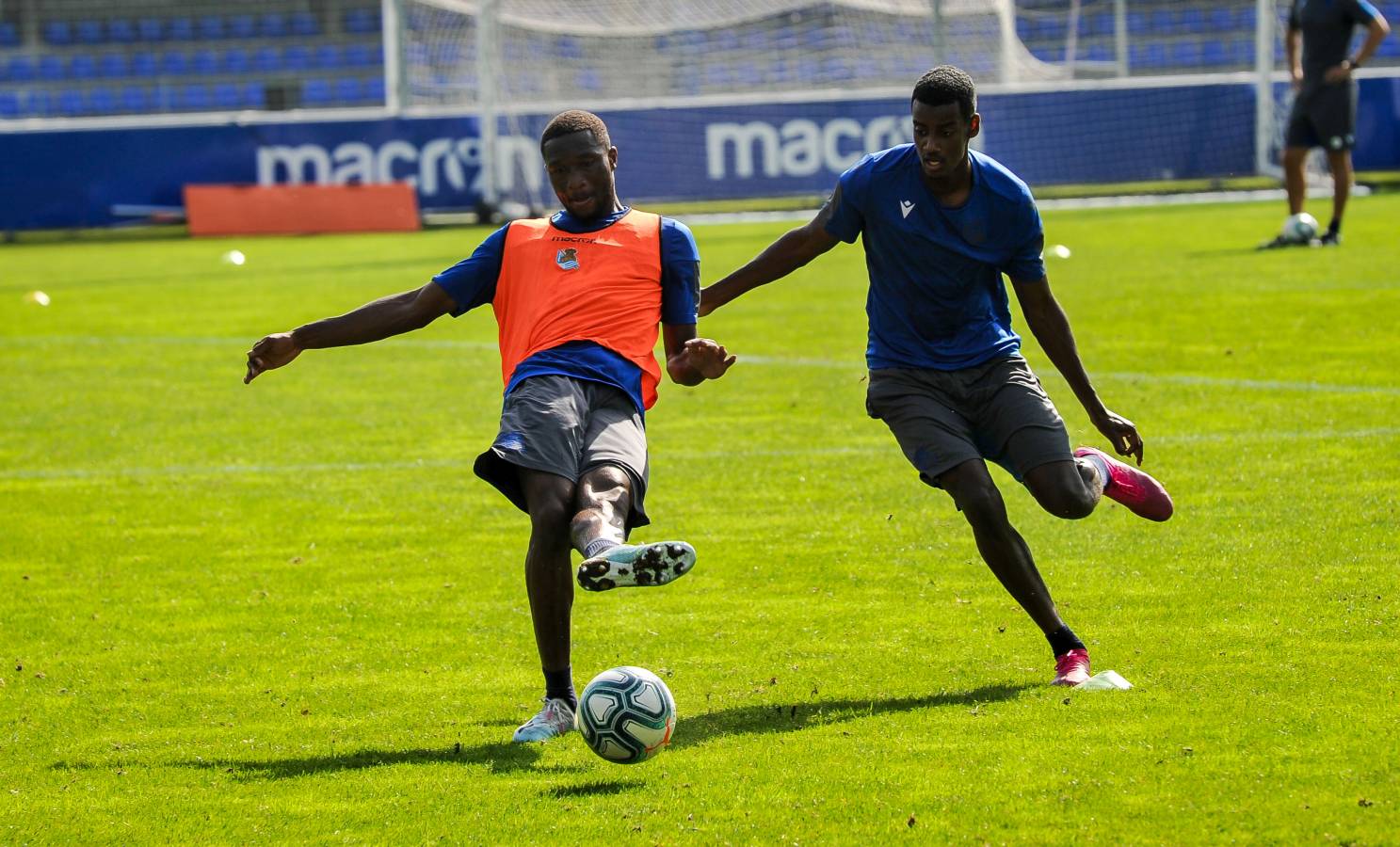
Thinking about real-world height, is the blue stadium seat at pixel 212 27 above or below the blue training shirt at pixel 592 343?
above

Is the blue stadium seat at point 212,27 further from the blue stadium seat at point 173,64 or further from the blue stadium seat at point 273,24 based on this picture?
the blue stadium seat at point 273,24

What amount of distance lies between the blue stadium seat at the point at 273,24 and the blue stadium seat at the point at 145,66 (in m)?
2.49

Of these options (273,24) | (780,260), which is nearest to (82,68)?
(273,24)

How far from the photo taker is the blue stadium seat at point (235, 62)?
41.3m

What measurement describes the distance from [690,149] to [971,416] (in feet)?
80.7

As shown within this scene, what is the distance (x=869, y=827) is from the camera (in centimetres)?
429

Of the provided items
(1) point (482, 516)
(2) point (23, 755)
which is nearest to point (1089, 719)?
(2) point (23, 755)

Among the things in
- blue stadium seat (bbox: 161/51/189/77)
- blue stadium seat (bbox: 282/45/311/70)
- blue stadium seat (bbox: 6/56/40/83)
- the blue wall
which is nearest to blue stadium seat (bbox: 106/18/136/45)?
blue stadium seat (bbox: 161/51/189/77)

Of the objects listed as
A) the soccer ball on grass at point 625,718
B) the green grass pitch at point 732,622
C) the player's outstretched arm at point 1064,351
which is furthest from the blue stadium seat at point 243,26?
the soccer ball on grass at point 625,718

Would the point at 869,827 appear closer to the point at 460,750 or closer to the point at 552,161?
the point at 460,750

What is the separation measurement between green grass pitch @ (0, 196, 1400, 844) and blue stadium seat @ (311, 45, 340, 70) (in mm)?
29023

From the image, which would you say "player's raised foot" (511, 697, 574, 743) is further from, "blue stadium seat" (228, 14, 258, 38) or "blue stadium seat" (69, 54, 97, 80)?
"blue stadium seat" (69, 54, 97, 80)

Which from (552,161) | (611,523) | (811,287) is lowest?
(811,287)

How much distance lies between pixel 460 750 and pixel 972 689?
156cm
